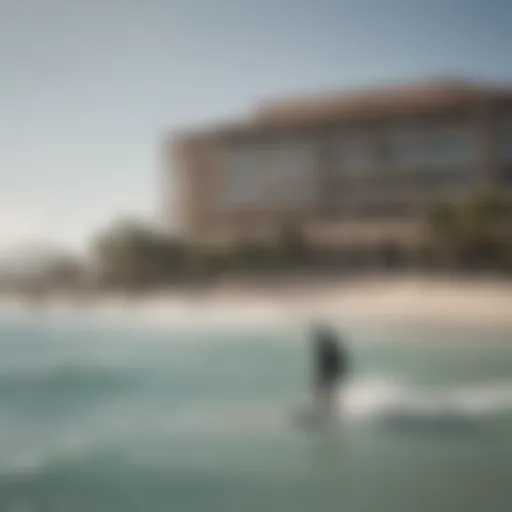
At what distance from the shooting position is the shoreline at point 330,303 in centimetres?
177

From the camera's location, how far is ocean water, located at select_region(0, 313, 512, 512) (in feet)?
5.66

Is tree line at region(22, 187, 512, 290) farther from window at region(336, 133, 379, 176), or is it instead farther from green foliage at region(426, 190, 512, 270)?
window at region(336, 133, 379, 176)

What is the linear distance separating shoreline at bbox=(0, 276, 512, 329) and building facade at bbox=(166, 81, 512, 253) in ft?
0.37

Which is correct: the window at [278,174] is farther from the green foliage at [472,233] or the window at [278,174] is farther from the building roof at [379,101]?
the green foliage at [472,233]

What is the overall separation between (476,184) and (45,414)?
1.14m

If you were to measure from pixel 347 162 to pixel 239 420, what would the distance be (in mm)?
649

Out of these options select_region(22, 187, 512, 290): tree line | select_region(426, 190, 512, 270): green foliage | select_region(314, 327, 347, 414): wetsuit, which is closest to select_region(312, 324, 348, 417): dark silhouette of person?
select_region(314, 327, 347, 414): wetsuit

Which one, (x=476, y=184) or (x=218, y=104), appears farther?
(x=218, y=104)

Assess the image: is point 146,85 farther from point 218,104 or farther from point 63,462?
point 63,462

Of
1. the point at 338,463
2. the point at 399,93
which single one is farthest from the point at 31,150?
the point at 338,463

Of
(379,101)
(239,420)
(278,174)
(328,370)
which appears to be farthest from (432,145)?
(239,420)

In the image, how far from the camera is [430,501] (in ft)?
5.63

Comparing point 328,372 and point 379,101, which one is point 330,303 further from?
point 379,101

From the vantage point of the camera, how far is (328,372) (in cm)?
176
